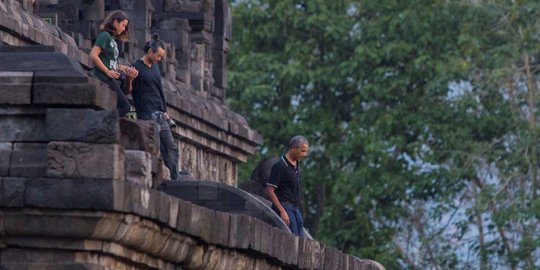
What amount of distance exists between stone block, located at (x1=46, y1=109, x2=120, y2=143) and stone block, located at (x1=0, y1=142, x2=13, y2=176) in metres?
0.38

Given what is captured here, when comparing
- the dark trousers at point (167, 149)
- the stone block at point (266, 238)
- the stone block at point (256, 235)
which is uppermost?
the dark trousers at point (167, 149)

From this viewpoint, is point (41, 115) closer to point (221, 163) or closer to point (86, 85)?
point (86, 85)

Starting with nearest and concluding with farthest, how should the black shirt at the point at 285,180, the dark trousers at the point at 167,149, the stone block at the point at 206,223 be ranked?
the stone block at the point at 206,223, the dark trousers at the point at 167,149, the black shirt at the point at 285,180

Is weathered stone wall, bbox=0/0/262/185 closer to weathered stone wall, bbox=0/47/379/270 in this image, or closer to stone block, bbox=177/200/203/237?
stone block, bbox=177/200/203/237

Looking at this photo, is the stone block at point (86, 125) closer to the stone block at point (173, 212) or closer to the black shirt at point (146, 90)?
the stone block at point (173, 212)

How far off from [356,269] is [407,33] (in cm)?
1915

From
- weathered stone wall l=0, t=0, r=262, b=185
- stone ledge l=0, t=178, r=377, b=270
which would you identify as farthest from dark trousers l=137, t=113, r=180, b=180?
stone ledge l=0, t=178, r=377, b=270

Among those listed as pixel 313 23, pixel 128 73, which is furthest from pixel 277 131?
pixel 128 73

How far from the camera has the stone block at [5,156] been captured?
51.6 feet

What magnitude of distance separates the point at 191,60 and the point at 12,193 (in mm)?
15117

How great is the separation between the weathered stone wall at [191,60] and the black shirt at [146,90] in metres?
3.75

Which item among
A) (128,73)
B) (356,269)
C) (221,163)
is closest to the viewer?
(128,73)

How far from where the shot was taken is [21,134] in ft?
51.9

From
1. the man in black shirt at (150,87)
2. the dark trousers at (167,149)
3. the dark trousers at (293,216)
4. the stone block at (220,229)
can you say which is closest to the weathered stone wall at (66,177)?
the stone block at (220,229)
